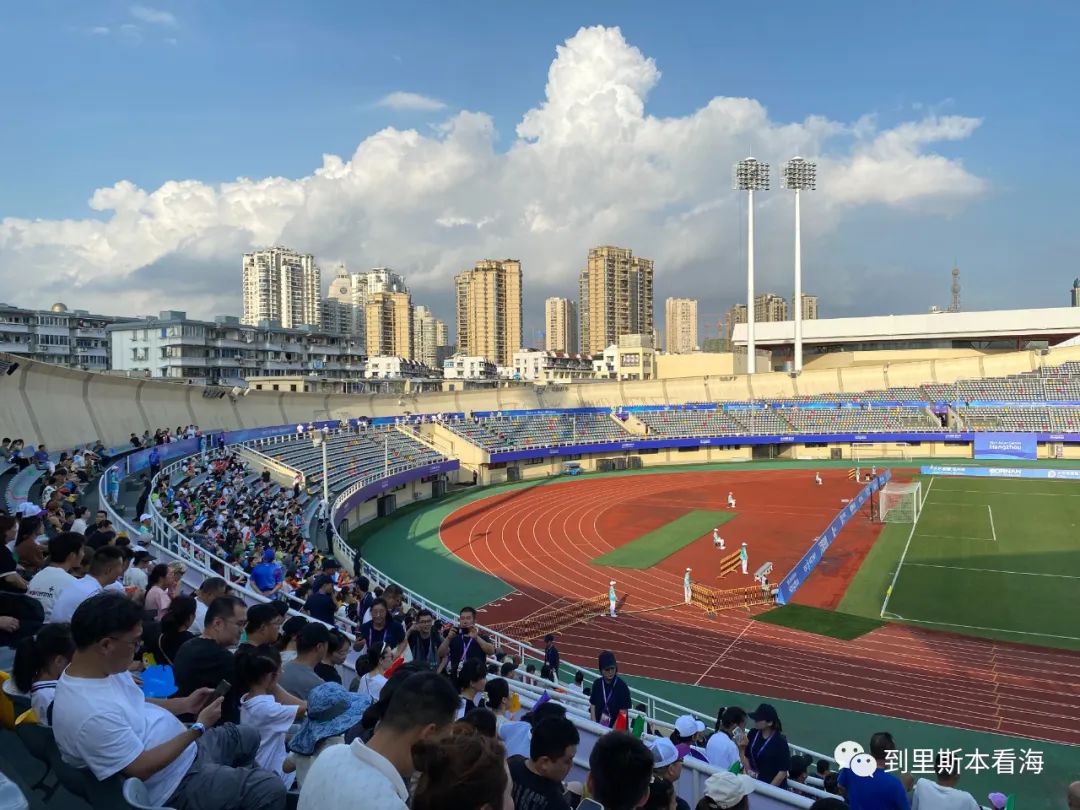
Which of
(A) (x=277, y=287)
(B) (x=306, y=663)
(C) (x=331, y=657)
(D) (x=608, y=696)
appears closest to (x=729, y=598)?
(D) (x=608, y=696)

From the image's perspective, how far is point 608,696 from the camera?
8.27m

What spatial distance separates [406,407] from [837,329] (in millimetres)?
50466

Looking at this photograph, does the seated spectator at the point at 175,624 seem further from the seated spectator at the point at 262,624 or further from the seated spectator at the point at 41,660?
the seated spectator at the point at 41,660

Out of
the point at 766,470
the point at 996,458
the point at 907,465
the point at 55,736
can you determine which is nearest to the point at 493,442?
the point at 766,470

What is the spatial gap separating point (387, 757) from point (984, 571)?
2871 cm

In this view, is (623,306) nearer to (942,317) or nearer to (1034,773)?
(942,317)

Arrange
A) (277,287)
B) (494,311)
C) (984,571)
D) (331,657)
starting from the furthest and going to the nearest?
(494,311) < (277,287) < (984,571) < (331,657)

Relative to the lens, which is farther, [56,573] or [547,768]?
[56,573]

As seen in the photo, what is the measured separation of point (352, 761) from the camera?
8.63ft

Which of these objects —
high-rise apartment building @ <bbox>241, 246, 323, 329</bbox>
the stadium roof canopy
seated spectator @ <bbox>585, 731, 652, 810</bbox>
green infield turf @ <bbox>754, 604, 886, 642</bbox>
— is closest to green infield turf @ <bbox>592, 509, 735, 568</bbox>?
green infield turf @ <bbox>754, 604, 886, 642</bbox>

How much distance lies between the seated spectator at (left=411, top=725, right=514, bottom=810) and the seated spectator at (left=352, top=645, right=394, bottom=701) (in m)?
3.57

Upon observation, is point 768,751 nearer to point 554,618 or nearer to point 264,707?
point 264,707

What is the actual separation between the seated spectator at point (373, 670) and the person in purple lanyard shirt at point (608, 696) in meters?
2.93

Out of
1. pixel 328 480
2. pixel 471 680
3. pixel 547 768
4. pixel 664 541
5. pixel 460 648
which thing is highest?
pixel 547 768
